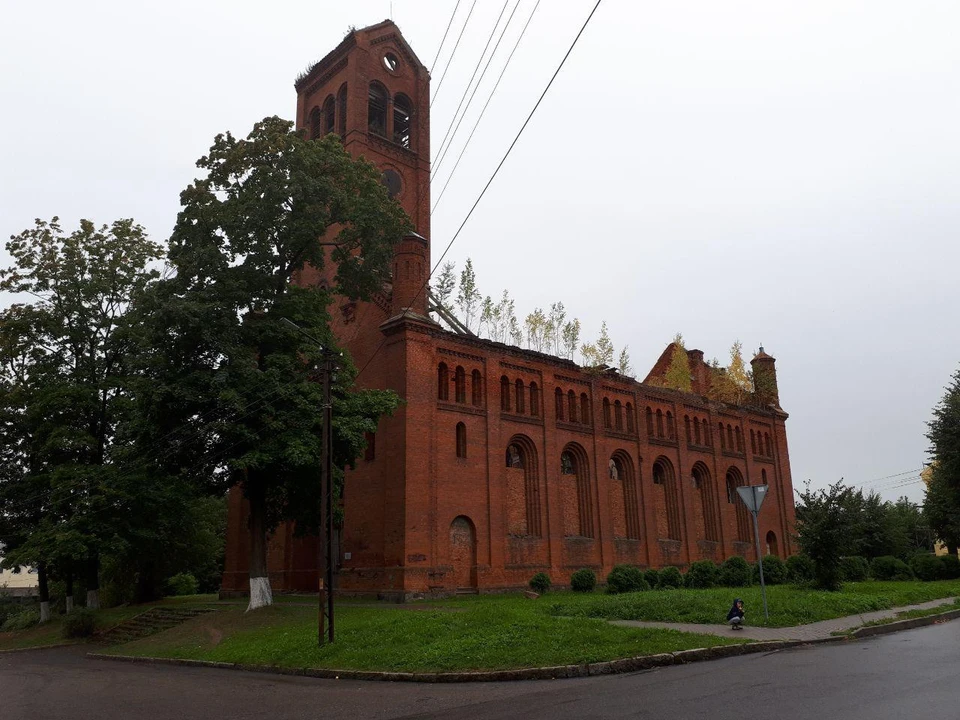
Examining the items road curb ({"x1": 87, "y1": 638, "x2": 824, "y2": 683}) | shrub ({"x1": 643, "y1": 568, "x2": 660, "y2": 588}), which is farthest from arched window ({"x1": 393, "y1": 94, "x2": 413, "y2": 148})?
road curb ({"x1": 87, "y1": 638, "x2": 824, "y2": 683})

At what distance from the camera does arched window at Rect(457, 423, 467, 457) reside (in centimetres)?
2825

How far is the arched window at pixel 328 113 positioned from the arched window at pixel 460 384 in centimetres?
1683

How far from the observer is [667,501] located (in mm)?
37531

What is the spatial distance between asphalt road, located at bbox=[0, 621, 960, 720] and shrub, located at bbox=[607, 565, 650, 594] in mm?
11877

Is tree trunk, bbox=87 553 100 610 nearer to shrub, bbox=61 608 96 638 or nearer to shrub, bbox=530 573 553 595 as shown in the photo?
shrub, bbox=61 608 96 638

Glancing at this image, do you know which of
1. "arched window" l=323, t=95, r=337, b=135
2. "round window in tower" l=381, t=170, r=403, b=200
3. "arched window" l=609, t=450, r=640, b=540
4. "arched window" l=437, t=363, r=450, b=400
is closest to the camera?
"arched window" l=437, t=363, r=450, b=400

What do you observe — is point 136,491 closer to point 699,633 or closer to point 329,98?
point 699,633

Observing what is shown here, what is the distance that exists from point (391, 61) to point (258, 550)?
27028 mm

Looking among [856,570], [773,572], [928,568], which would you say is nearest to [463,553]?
[773,572]

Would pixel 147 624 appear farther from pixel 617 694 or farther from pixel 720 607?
pixel 617 694

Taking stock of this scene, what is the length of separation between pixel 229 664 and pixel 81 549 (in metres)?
10.4

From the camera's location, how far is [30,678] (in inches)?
655

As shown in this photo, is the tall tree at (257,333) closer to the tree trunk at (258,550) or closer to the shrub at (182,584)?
the tree trunk at (258,550)

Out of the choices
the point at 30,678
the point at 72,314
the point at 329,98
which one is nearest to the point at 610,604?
the point at 30,678
